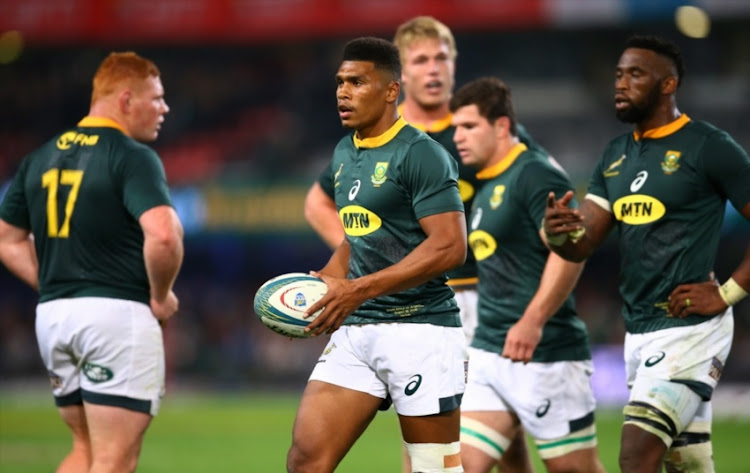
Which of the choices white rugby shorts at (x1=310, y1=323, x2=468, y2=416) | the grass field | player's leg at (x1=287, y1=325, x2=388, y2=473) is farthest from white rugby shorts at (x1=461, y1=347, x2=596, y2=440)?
the grass field

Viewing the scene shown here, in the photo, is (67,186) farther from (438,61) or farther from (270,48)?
(270,48)

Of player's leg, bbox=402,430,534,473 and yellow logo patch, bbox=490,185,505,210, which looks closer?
yellow logo patch, bbox=490,185,505,210

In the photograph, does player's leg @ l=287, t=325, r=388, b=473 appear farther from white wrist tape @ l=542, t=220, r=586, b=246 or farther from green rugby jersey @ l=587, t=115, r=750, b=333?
green rugby jersey @ l=587, t=115, r=750, b=333

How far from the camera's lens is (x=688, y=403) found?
235 inches

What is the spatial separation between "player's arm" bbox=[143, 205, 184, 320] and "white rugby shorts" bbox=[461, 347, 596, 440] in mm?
1942

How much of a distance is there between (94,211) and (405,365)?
2115mm

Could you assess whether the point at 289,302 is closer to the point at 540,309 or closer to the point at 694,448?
the point at 540,309

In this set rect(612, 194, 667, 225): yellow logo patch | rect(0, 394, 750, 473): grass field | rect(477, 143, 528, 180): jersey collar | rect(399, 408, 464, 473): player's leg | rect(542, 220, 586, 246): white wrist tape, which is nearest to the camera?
rect(399, 408, 464, 473): player's leg

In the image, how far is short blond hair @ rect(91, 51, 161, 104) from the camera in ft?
22.2

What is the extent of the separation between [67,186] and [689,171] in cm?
347

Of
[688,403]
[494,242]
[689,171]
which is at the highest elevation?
[689,171]

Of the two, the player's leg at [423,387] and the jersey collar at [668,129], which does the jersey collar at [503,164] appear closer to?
the jersey collar at [668,129]

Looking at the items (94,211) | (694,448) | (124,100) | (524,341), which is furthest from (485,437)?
(124,100)

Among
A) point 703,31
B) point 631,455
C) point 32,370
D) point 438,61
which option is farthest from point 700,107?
point 631,455
